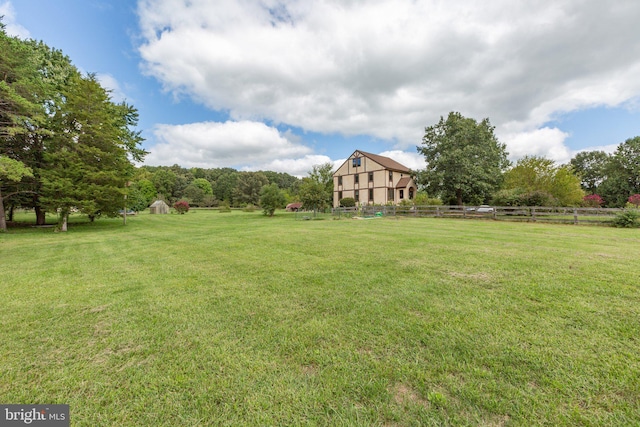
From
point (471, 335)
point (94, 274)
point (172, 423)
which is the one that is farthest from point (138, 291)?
point (471, 335)

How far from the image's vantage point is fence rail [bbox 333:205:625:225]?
13584mm

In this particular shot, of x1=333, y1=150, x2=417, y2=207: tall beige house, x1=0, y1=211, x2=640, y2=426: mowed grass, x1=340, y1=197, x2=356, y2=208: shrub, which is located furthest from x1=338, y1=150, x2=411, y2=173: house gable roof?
x1=0, y1=211, x2=640, y2=426: mowed grass

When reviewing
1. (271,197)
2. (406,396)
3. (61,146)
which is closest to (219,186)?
(271,197)

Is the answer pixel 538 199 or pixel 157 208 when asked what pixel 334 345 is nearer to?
pixel 538 199

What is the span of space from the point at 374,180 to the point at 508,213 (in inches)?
684

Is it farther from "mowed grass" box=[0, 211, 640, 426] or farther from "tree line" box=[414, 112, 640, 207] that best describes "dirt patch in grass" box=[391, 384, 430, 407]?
"tree line" box=[414, 112, 640, 207]

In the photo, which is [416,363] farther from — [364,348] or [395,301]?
[395,301]

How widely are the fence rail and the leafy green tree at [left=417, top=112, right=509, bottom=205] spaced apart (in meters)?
6.23

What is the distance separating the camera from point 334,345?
2537 mm

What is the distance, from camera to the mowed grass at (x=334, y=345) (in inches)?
69.8

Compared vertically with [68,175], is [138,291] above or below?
below

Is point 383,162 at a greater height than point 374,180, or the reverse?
point 383,162

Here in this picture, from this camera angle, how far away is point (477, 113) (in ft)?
89.8

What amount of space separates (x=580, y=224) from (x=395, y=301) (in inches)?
652
